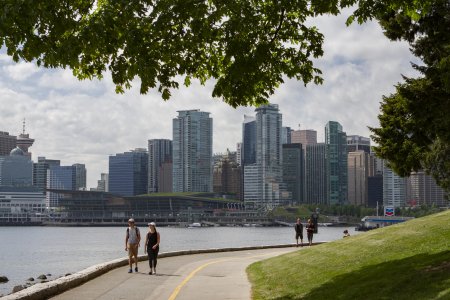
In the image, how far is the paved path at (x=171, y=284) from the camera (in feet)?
57.4

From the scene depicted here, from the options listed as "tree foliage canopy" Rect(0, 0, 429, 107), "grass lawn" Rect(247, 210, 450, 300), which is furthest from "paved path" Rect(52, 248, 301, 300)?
"tree foliage canopy" Rect(0, 0, 429, 107)

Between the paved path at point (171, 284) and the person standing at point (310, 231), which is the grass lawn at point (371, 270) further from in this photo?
the person standing at point (310, 231)

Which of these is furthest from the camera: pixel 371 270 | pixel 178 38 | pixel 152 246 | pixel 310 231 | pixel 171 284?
pixel 310 231

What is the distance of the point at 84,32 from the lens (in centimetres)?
1099

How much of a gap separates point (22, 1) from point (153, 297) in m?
9.37

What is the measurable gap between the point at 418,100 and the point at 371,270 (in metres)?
9.29

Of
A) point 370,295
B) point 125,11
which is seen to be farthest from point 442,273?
point 125,11

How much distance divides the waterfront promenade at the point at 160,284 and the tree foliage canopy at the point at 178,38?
20.1 ft

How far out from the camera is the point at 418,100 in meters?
24.3

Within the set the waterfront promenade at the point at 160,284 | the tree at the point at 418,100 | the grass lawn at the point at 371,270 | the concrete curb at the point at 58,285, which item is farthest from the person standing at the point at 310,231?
the concrete curb at the point at 58,285

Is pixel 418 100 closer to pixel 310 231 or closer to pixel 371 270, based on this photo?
pixel 371 270

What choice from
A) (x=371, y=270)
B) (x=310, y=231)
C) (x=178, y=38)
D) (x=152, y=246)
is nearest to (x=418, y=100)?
(x=371, y=270)

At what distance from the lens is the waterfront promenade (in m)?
17.3

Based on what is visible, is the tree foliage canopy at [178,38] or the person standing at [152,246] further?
the person standing at [152,246]
